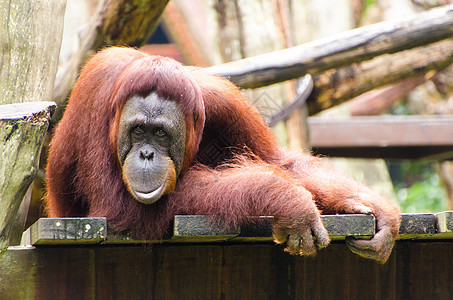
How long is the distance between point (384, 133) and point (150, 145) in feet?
10.6

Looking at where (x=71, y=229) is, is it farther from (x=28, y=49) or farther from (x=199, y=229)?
(x=28, y=49)

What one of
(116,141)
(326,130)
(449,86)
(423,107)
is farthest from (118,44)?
(423,107)

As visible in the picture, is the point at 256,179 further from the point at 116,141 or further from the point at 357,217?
the point at 116,141

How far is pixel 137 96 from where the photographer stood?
8.29 feet

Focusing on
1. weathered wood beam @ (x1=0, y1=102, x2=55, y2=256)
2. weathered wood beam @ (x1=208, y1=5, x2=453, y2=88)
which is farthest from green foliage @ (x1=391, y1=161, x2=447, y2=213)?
weathered wood beam @ (x1=0, y1=102, x2=55, y2=256)

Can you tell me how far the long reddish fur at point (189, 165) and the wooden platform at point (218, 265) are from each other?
10 cm

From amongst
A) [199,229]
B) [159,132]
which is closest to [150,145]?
[159,132]

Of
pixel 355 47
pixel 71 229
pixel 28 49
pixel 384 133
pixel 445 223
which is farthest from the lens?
pixel 384 133

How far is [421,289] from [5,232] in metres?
1.67

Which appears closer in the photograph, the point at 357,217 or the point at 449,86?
the point at 357,217

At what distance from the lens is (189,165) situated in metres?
2.76

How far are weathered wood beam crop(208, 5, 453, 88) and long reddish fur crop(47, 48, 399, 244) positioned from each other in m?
0.87

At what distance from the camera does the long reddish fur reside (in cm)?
242

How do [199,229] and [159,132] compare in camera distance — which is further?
[159,132]
